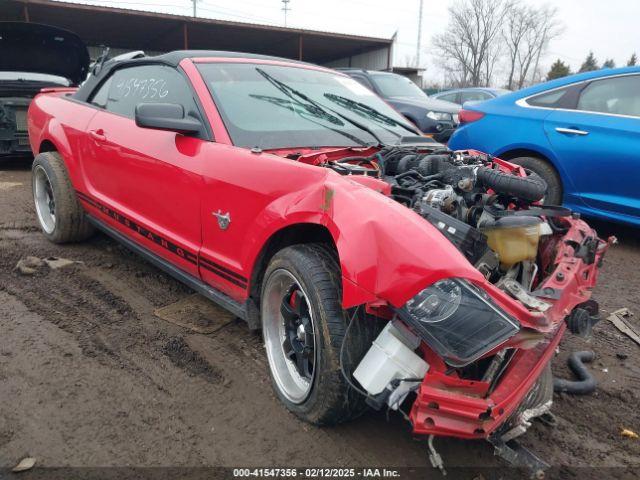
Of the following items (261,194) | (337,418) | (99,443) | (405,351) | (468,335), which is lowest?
(99,443)

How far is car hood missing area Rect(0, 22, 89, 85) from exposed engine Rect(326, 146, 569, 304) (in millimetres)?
5698

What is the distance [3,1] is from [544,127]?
13020mm

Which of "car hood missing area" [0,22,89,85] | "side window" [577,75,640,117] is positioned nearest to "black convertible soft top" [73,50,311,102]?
"side window" [577,75,640,117]

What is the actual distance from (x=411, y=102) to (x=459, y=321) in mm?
7725

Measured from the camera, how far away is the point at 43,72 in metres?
7.34

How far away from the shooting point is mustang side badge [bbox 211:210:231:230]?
2506mm

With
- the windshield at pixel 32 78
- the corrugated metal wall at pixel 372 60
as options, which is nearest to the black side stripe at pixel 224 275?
the windshield at pixel 32 78

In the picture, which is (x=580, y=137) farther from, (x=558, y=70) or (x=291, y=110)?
(x=558, y=70)

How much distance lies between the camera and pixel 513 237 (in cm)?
212

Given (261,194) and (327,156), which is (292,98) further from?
(261,194)

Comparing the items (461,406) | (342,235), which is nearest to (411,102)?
(342,235)

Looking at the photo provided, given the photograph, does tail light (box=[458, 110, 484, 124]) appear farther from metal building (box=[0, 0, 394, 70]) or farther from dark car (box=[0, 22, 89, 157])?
metal building (box=[0, 0, 394, 70])

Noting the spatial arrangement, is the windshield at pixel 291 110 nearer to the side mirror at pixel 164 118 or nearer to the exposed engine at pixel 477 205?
the side mirror at pixel 164 118

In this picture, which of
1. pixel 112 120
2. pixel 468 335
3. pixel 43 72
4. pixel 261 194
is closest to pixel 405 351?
pixel 468 335
